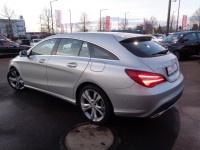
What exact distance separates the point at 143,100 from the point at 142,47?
40.2 inches

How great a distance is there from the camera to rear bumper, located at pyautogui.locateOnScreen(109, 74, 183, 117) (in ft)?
10.1

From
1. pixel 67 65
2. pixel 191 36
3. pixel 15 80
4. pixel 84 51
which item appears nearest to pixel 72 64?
pixel 67 65

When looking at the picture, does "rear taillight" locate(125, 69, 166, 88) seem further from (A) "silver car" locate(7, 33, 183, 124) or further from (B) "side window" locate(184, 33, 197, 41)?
(B) "side window" locate(184, 33, 197, 41)

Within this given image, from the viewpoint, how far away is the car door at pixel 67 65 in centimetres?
382

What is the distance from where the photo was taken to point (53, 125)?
3723 millimetres

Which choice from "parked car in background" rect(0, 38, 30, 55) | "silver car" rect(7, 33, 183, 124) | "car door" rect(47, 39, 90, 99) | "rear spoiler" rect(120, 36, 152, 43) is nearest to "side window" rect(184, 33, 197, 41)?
"rear spoiler" rect(120, 36, 152, 43)

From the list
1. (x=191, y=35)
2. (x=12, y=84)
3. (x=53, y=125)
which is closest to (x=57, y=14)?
(x=191, y=35)

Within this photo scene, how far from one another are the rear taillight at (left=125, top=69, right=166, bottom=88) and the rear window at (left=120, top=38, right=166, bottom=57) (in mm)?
372

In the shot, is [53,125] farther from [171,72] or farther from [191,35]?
[191,35]

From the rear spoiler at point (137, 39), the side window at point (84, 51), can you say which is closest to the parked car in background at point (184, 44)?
the rear spoiler at point (137, 39)

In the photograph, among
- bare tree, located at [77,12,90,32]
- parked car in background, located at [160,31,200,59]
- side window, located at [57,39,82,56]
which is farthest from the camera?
bare tree, located at [77,12,90,32]

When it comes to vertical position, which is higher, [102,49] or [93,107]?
[102,49]

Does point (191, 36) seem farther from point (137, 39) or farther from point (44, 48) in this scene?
point (44, 48)

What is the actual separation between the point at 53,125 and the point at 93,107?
0.76m
